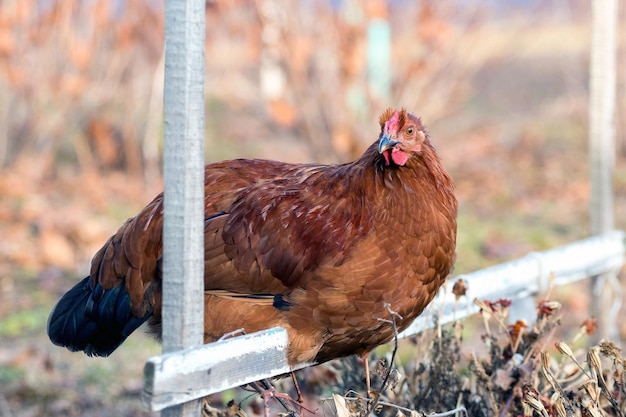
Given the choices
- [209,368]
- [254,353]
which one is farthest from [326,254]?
[209,368]

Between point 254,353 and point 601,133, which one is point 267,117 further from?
point 254,353

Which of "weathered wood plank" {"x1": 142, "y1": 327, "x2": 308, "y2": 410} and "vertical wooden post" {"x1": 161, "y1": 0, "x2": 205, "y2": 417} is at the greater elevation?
"vertical wooden post" {"x1": 161, "y1": 0, "x2": 205, "y2": 417}

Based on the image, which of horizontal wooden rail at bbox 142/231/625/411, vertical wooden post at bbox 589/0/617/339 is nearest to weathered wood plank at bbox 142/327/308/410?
horizontal wooden rail at bbox 142/231/625/411

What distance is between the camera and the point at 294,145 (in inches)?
437

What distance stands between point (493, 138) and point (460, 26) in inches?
147

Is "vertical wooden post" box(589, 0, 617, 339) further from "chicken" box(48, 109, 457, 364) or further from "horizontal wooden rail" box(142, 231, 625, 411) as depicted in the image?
"chicken" box(48, 109, 457, 364)

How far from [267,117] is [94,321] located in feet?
28.7

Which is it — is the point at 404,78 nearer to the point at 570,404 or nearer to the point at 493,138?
the point at 493,138

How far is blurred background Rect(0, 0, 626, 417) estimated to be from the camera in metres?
7.10

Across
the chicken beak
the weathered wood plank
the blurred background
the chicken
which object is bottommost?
the weathered wood plank

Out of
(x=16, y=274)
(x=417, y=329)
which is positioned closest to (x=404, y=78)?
(x=16, y=274)

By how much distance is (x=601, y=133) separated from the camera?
14.5 feet

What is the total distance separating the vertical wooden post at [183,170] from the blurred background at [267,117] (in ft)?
10.9

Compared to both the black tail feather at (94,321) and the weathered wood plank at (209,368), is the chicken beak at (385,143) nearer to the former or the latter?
the weathered wood plank at (209,368)
